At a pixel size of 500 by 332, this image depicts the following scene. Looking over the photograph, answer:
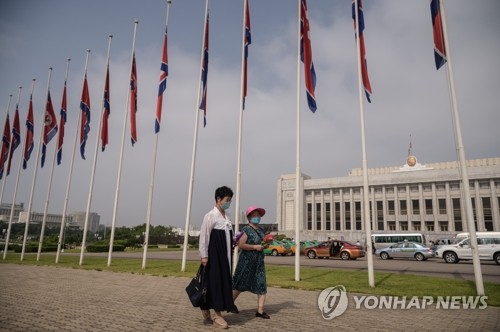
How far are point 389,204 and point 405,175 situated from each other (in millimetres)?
6951

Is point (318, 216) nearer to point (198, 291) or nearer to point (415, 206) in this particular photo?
point (415, 206)

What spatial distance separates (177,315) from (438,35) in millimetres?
10908

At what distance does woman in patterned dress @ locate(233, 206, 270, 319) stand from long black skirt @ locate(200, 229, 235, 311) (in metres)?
0.47

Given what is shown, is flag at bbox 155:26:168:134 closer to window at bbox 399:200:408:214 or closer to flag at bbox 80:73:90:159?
flag at bbox 80:73:90:159

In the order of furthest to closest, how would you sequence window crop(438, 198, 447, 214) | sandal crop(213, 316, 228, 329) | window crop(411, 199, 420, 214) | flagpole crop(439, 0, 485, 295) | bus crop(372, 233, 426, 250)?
1. window crop(411, 199, 420, 214)
2. window crop(438, 198, 447, 214)
3. bus crop(372, 233, 426, 250)
4. flagpole crop(439, 0, 485, 295)
5. sandal crop(213, 316, 228, 329)

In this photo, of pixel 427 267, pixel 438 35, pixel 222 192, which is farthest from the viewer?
pixel 427 267

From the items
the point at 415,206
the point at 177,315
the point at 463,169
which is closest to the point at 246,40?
the point at 463,169

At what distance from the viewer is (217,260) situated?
5344 millimetres

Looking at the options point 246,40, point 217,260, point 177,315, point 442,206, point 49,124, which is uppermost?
point 246,40

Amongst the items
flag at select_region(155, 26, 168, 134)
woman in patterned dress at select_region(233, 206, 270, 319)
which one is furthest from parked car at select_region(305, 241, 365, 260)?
woman in patterned dress at select_region(233, 206, 270, 319)

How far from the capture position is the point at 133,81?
1684cm

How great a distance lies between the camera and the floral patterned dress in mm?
5766

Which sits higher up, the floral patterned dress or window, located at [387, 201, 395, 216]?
window, located at [387, 201, 395, 216]

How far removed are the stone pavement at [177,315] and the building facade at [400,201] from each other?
5921 centimetres
